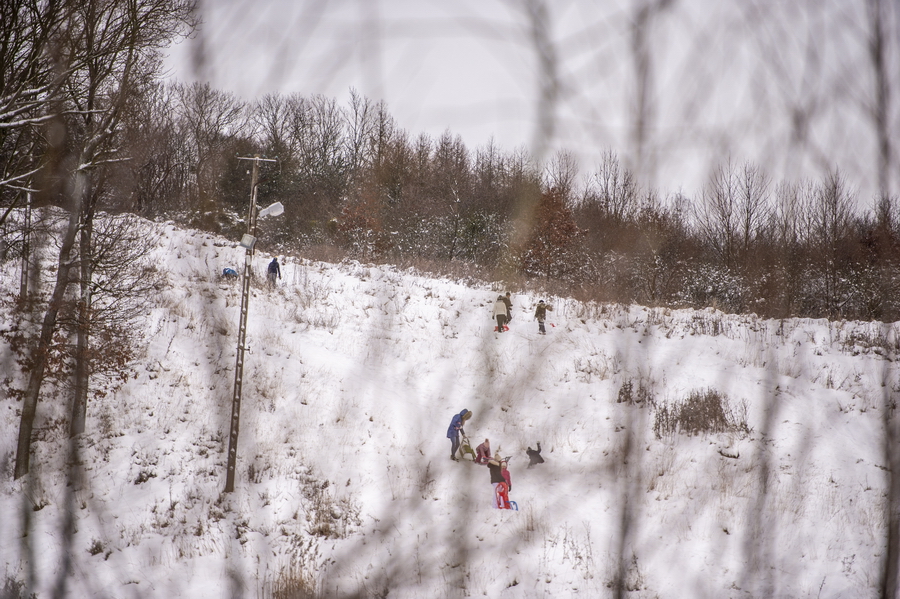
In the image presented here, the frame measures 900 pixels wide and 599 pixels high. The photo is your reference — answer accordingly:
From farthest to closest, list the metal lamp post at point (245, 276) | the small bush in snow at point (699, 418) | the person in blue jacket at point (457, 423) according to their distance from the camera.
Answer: the small bush in snow at point (699, 418), the metal lamp post at point (245, 276), the person in blue jacket at point (457, 423)

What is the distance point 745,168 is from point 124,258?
35.8 ft

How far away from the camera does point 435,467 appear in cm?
173

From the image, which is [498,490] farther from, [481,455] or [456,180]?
[456,180]

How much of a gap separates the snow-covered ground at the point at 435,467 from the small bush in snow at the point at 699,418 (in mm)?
167

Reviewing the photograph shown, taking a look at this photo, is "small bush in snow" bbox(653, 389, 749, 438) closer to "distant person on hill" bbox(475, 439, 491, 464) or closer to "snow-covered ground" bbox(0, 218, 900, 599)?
"snow-covered ground" bbox(0, 218, 900, 599)

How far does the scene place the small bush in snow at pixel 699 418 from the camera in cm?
1009

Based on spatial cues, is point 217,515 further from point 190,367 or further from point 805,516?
point 805,516

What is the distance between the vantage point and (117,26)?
3.44 meters

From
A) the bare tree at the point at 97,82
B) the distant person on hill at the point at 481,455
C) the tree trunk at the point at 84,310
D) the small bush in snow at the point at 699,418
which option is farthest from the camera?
Answer: the small bush in snow at the point at 699,418

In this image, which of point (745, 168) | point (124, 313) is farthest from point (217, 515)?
point (745, 168)

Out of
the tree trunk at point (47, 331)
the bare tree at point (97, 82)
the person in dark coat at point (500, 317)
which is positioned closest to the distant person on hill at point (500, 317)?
the person in dark coat at point (500, 317)

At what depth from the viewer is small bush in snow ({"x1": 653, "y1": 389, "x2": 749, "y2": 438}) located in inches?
397

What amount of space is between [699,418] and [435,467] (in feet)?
35.4

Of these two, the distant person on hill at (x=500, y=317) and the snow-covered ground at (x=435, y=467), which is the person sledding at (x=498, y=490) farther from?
the distant person on hill at (x=500, y=317)
